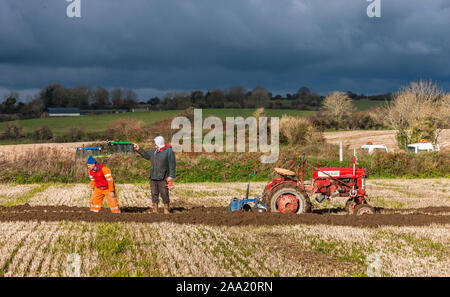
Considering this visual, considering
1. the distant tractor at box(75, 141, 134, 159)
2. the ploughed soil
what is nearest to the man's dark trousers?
the ploughed soil

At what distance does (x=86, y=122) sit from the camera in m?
59.0

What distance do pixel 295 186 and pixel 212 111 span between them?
49.0 meters

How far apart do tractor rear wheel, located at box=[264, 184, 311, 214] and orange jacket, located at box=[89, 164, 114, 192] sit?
408 centimetres

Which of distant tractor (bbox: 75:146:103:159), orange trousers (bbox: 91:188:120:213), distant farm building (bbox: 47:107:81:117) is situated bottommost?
orange trousers (bbox: 91:188:120:213)

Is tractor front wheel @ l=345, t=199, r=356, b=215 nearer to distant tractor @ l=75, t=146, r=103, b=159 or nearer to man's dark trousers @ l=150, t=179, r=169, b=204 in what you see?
man's dark trousers @ l=150, t=179, r=169, b=204

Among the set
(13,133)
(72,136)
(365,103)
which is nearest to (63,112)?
(13,133)

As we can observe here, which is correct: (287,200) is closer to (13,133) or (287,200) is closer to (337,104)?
(13,133)

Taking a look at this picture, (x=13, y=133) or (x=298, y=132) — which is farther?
→ (x=13, y=133)

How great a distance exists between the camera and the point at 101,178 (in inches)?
447

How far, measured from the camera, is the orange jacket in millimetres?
11242

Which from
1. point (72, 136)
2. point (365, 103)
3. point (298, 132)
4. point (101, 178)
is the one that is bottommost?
point (101, 178)

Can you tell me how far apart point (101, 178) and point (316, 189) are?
18.6 ft

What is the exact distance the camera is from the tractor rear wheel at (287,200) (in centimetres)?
1127
